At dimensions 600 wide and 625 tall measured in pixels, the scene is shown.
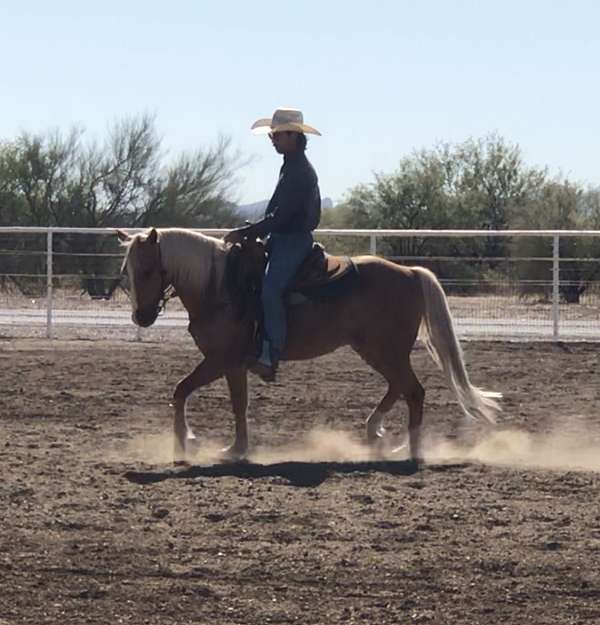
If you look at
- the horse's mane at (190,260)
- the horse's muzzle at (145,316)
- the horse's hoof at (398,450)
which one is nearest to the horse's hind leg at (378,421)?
the horse's hoof at (398,450)

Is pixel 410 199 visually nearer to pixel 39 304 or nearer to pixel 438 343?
pixel 39 304

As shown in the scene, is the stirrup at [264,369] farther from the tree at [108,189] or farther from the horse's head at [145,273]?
the tree at [108,189]

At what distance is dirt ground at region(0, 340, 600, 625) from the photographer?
5.54 m

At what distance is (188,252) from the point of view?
30.5 feet

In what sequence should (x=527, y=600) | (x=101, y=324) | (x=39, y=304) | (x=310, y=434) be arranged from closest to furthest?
(x=527, y=600), (x=310, y=434), (x=101, y=324), (x=39, y=304)

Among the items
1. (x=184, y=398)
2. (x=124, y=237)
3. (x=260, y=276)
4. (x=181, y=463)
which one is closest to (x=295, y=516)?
(x=181, y=463)

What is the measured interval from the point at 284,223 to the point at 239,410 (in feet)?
4.42

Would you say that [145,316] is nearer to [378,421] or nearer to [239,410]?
[239,410]

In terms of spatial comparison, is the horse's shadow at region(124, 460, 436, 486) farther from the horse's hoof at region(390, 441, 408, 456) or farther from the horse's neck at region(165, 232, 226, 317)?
the horse's neck at region(165, 232, 226, 317)

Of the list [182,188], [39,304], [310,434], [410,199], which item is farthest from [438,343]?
[410,199]

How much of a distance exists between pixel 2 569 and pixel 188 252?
365 cm

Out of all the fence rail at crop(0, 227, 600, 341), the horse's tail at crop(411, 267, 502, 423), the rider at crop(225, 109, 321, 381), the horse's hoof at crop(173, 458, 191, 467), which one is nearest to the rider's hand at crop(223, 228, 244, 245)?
the rider at crop(225, 109, 321, 381)

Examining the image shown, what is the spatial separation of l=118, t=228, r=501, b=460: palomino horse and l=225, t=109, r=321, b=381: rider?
176mm

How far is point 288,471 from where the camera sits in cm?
857
